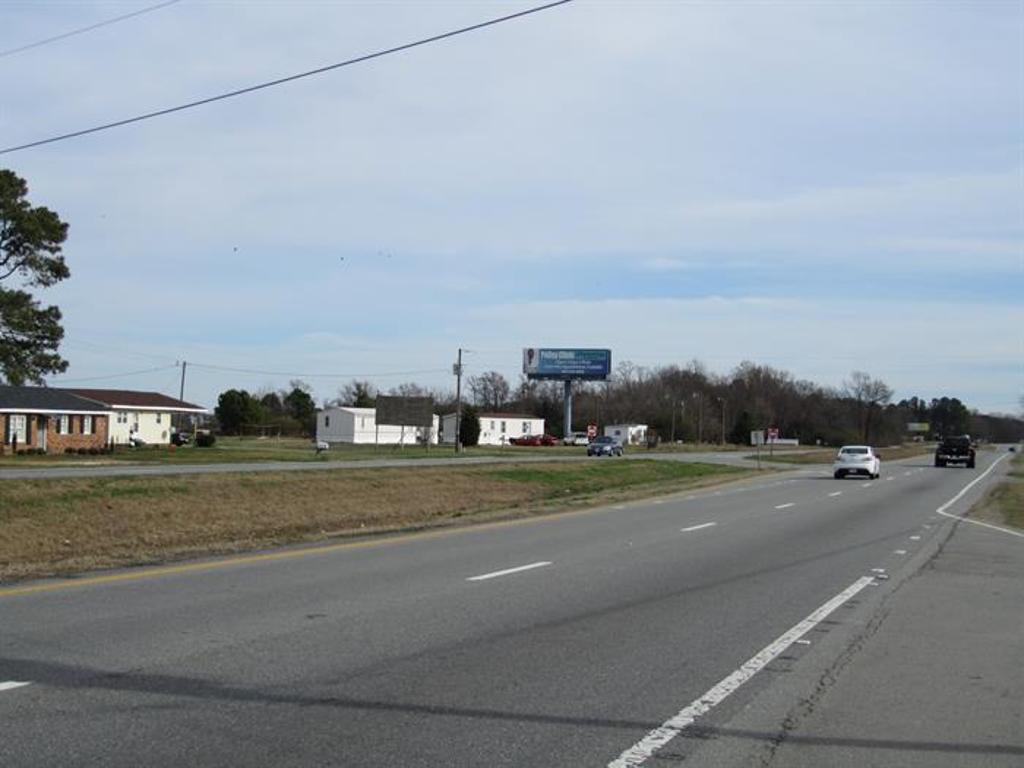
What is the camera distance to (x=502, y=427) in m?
135

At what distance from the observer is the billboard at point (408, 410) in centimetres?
8350

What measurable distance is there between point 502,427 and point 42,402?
74.8m

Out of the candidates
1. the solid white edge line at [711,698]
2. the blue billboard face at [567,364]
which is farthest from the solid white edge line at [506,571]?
the blue billboard face at [567,364]

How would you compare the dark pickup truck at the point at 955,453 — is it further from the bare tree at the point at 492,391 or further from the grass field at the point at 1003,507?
the bare tree at the point at 492,391

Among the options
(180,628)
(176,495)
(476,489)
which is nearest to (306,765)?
(180,628)

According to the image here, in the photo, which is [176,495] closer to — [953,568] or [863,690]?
[953,568]

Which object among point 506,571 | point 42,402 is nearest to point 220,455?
point 42,402

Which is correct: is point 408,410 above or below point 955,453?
above

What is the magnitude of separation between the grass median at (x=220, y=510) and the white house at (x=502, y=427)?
9022 centimetres

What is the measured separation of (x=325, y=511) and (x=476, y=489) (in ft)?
31.9

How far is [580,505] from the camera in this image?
28.6 m

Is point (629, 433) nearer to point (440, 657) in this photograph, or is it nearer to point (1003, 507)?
point (1003, 507)

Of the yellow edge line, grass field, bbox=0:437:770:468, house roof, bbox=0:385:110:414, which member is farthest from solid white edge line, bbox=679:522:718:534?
house roof, bbox=0:385:110:414

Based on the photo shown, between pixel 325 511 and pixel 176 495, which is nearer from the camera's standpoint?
pixel 176 495
